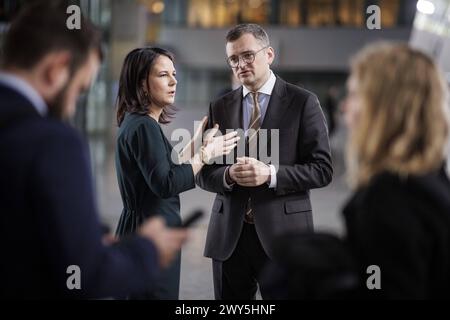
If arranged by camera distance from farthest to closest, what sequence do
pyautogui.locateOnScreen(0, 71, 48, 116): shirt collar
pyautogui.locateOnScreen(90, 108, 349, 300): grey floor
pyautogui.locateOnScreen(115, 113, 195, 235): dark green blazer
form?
1. pyautogui.locateOnScreen(90, 108, 349, 300): grey floor
2. pyautogui.locateOnScreen(115, 113, 195, 235): dark green blazer
3. pyautogui.locateOnScreen(0, 71, 48, 116): shirt collar

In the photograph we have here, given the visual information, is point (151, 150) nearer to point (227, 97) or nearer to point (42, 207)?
point (227, 97)

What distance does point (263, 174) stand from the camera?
295cm

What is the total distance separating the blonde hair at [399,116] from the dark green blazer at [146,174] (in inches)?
41.7

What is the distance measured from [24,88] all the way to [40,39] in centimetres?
13

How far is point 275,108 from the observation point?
9.98 feet

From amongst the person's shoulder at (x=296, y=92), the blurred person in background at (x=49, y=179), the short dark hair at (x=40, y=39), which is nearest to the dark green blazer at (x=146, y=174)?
the person's shoulder at (x=296, y=92)

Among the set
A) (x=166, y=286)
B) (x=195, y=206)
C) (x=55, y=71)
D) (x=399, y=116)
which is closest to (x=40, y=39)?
(x=55, y=71)

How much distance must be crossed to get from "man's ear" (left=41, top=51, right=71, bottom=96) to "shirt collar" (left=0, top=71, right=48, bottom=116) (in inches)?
1.5

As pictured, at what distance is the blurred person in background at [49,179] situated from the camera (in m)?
1.70

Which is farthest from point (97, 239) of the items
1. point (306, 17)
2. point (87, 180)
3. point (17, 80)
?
point (306, 17)

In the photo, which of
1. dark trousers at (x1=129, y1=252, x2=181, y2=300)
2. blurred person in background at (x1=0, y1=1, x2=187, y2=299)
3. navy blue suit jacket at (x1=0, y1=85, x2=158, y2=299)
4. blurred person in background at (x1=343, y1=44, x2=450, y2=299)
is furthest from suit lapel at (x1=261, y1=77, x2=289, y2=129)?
navy blue suit jacket at (x1=0, y1=85, x2=158, y2=299)

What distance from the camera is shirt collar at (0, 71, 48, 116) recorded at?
1796 millimetres

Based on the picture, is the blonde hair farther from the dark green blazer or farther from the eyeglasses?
the eyeglasses
